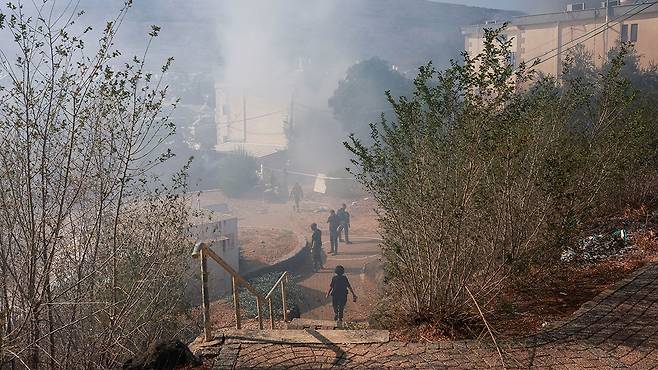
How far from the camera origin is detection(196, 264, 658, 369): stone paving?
4.61m

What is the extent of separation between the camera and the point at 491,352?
4.83 metres

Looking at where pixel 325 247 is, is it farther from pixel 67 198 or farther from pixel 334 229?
pixel 67 198

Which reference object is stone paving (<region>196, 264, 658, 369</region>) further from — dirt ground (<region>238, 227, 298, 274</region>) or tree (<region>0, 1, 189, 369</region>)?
dirt ground (<region>238, 227, 298, 274</region>)

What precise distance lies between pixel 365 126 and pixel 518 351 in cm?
3215

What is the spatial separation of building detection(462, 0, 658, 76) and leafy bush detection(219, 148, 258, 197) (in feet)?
46.3

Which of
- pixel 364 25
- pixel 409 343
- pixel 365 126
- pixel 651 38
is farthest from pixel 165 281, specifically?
pixel 364 25

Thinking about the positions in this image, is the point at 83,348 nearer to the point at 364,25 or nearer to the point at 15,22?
the point at 15,22

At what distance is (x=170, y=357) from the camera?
15.7 ft

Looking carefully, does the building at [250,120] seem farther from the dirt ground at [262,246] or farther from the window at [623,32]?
the window at [623,32]

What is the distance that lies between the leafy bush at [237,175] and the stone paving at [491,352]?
27.5 metres

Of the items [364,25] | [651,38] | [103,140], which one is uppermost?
[364,25]

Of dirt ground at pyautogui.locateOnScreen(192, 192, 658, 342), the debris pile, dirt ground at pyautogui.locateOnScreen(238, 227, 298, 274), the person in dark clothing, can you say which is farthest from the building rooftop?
the debris pile

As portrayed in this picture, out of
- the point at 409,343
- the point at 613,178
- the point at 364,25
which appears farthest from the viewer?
the point at 364,25

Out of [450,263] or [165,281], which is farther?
[165,281]
